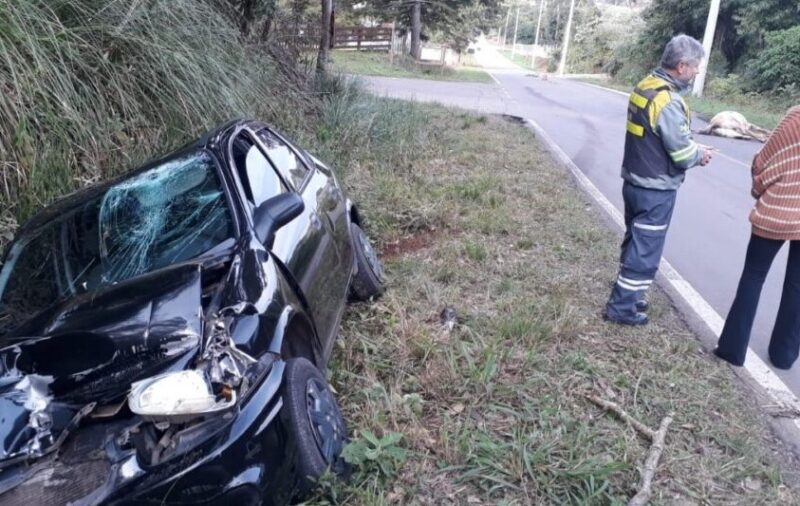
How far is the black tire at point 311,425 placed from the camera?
2307mm

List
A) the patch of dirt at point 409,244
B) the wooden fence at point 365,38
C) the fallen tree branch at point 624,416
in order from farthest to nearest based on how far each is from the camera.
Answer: the wooden fence at point 365,38, the patch of dirt at point 409,244, the fallen tree branch at point 624,416

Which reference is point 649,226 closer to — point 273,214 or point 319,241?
point 319,241

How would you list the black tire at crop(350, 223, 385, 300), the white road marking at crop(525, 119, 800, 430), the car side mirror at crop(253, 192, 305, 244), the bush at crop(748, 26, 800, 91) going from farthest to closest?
the bush at crop(748, 26, 800, 91) → the black tire at crop(350, 223, 385, 300) → the white road marking at crop(525, 119, 800, 430) → the car side mirror at crop(253, 192, 305, 244)

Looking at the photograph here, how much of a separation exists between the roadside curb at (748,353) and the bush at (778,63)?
20133 millimetres

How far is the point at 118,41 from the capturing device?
523 cm

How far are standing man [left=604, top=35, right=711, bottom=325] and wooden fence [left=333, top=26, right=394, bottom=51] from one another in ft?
101

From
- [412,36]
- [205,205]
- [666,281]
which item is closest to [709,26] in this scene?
[412,36]

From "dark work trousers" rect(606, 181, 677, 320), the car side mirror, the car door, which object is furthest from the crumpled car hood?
"dark work trousers" rect(606, 181, 677, 320)

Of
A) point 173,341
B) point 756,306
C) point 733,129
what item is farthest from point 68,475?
point 733,129

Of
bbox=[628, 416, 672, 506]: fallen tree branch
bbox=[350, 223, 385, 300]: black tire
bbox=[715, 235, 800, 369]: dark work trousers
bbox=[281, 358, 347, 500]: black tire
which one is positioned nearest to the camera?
bbox=[281, 358, 347, 500]: black tire

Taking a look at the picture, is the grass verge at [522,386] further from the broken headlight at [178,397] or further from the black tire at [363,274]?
the broken headlight at [178,397]

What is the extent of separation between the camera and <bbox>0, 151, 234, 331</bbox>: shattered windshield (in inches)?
114

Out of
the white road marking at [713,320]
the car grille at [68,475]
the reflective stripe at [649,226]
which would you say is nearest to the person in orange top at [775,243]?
the white road marking at [713,320]

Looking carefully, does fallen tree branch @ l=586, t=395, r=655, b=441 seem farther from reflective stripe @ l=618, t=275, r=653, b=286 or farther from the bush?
the bush
